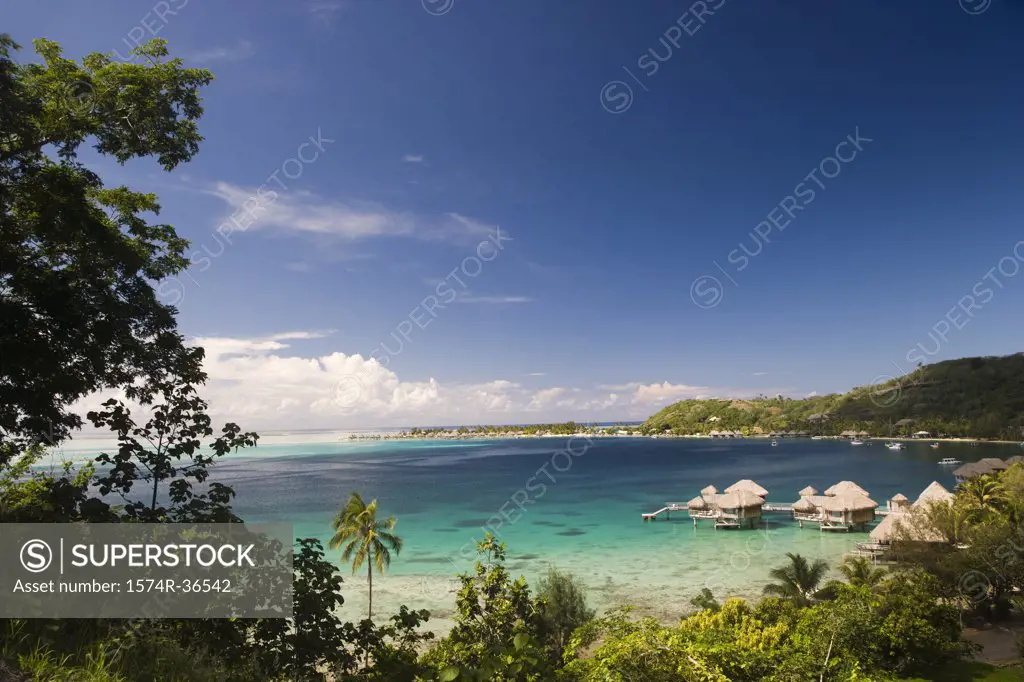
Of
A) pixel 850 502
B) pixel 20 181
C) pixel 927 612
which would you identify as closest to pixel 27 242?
pixel 20 181

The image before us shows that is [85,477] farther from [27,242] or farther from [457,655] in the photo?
[457,655]

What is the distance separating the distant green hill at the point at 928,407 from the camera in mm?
108125

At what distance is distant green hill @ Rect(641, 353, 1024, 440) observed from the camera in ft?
355

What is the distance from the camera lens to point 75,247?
6.41m

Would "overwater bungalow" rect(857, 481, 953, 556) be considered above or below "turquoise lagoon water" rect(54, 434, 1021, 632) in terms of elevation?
above

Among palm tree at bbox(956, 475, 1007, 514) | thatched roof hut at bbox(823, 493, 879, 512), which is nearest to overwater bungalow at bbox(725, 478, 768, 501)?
thatched roof hut at bbox(823, 493, 879, 512)

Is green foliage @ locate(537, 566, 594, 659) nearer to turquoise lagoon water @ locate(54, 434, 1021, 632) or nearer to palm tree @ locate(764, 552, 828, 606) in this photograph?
turquoise lagoon water @ locate(54, 434, 1021, 632)

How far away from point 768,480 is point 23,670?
75.2 m

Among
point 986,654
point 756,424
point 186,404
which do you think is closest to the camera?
point 186,404

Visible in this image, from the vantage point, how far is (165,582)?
16.5 feet

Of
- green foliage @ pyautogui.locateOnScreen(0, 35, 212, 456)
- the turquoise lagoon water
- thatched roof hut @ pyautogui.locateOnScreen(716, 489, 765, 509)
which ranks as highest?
green foliage @ pyautogui.locateOnScreen(0, 35, 212, 456)

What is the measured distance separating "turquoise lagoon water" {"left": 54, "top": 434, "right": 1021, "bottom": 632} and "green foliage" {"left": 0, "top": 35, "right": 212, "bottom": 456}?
18450 millimetres

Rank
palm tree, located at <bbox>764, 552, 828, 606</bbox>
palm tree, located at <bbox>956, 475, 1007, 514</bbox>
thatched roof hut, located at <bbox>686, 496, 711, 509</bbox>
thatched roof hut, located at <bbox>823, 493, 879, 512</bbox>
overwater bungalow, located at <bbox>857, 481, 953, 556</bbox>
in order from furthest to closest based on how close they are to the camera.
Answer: thatched roof hut, located at <bbox>686, 496, 711, 509</bbox>
thatched roof hut, located at <bbox>823, 493, 879, 512</bbox>
palm tree, located at <bbox>956, 475, 1007, 514</bbox>
overwater bungalow, located at <bbox>857, 481, 953, 556</bbox>
palm tree, located at <bbox>764, 552, 828, 606</bbox>

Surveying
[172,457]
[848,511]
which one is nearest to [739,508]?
[848,511]
